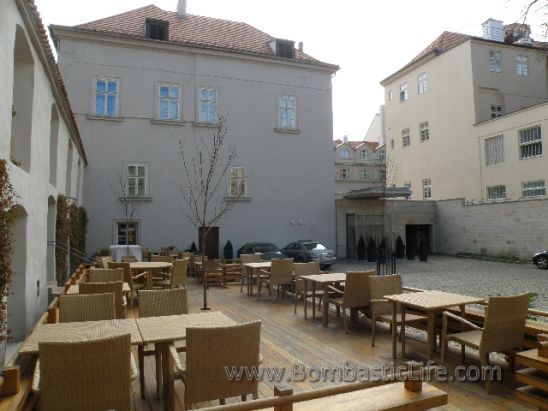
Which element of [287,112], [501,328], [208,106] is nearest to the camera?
[501,328]

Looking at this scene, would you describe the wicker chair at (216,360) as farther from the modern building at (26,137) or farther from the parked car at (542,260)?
the parked car at (542,260)

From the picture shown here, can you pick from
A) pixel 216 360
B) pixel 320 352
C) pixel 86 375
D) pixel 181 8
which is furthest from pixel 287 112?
pixel 86 375

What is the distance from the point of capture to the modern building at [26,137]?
4566 mm

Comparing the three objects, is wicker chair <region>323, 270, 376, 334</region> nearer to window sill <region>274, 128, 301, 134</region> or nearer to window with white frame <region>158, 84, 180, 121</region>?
window with white frame <region>158, 84, 180, 121</region>

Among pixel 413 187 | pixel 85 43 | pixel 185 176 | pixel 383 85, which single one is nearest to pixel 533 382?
pixel 185 176

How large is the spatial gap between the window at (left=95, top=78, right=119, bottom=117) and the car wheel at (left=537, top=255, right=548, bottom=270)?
62.6ft

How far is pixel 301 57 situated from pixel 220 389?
21917mm

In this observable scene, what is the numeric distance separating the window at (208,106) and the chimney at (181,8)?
18.4ft

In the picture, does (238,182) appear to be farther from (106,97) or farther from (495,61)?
(495,61)

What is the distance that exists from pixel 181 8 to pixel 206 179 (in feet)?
33.2

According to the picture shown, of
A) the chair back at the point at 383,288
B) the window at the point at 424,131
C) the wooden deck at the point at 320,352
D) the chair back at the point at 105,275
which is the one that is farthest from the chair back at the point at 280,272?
the window at the point at 424,131

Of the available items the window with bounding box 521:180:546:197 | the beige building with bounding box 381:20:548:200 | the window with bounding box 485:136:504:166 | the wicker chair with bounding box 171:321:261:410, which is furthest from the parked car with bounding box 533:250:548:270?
the wicker chair with bounding box 171:321:261:410

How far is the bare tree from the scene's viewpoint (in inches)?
779

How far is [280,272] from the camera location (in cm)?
988
